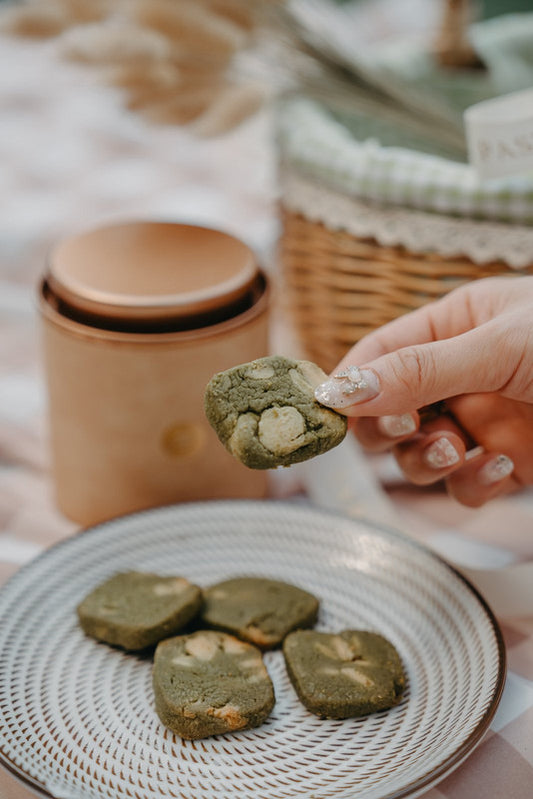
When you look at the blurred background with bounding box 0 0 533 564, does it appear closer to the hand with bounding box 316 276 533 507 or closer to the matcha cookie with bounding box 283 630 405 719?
the hand with bounding box 316 276 533 507

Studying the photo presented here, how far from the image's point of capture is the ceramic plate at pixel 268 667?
499 mm

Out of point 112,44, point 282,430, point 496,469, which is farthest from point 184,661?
point 112,44

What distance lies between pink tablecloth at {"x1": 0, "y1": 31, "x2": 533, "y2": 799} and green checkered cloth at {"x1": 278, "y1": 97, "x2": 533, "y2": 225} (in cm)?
10

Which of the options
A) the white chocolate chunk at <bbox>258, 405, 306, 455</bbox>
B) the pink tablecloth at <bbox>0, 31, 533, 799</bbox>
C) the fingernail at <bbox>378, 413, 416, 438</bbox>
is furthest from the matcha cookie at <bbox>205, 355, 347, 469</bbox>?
the pink tablecloth at <bbox>0, 31, 533, 799</bbox>

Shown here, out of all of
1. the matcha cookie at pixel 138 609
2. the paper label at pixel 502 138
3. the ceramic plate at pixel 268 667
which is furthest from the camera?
the paper label at pixel 502 138

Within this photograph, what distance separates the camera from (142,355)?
0.70m

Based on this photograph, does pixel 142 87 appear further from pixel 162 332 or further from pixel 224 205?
pixel 224 205

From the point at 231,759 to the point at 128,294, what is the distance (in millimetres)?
380

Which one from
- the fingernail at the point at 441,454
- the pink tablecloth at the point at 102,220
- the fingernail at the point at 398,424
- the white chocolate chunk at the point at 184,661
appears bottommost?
the pink tablecloth at the point at 102,220

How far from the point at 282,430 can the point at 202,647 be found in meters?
0.19

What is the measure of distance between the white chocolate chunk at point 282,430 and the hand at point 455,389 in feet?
0.07

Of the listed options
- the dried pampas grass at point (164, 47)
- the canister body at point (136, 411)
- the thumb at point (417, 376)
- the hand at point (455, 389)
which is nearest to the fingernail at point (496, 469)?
the hand at point (455, 389)

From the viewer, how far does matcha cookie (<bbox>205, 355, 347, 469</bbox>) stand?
1.64 ft

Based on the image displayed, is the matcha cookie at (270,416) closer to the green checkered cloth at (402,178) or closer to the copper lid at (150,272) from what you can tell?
the copper lid at (150,272)
